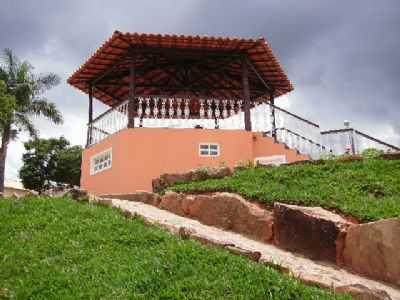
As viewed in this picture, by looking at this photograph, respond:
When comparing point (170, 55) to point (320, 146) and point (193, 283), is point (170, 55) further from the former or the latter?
point (193, 283)

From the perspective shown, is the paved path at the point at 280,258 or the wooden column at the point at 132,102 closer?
the paved path at the point at 280,258

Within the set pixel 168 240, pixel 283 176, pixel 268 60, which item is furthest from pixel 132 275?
pixel 268 60

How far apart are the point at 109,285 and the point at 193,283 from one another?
105cm

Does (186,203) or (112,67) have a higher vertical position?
(112,67)

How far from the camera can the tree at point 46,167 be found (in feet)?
101

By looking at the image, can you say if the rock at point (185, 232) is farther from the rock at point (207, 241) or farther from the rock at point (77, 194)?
the rock at point (77, 194)

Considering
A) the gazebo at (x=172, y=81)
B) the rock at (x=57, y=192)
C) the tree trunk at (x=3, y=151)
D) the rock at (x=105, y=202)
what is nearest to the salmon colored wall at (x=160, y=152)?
the gazebo at (x=172, y=81)

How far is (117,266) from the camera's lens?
6.47m

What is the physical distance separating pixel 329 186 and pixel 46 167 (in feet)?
81.3

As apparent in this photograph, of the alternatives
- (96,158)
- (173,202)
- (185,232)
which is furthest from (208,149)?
(185,232)

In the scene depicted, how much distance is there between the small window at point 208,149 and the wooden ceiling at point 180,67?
164cm

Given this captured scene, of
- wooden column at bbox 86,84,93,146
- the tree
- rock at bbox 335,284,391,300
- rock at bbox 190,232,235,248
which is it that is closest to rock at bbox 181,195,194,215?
rock at bbox 190,232,235,248

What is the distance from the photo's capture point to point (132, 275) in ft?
19.8

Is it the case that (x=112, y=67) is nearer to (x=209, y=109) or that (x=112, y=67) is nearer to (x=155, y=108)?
(x=155, y=108)
